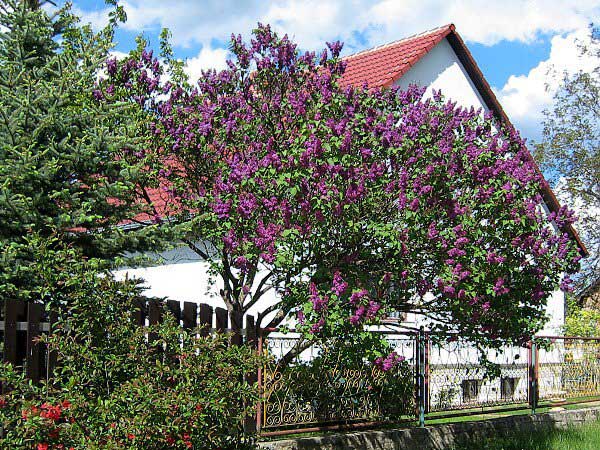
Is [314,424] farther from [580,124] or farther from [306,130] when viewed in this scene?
[580,124]

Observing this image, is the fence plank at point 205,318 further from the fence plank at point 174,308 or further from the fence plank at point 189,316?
the fence plank at point 174,308

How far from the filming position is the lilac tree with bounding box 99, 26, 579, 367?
24.4 feet

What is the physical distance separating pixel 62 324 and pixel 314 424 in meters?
3.31

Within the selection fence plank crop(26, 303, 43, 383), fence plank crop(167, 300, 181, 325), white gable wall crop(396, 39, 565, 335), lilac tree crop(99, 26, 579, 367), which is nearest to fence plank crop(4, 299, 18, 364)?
fence plank crop(26, 303, 43, 383)

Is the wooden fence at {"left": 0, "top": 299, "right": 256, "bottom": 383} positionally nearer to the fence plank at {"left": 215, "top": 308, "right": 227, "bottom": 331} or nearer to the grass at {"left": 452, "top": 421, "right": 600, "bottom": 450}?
the fence plank at {"left": 215, "top": 308, "right": 227, "bottom": 331}

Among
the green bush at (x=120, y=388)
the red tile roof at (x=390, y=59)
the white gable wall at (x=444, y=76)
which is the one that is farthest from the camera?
the white gable wall at (x=444, y=76)

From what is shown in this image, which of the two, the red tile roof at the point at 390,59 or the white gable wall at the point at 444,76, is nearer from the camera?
the red tile roof at the point at 390,59

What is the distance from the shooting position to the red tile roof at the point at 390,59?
1544 centimetres

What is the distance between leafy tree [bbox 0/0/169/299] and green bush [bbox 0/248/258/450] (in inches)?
73.0

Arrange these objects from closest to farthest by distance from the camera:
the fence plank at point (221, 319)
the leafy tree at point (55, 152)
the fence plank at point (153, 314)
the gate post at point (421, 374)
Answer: the fence plank at point (153, 314)
the fence plank at point (221, 319)
the leafy tree at point (55, 152)
the gate post at point (421, 374)

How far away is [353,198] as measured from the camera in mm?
7297

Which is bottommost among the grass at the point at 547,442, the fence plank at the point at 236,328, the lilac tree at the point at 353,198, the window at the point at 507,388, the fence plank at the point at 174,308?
the grass at the point at 547,442

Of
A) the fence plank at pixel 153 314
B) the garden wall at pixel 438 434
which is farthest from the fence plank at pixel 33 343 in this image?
the garden wall at pixel 438 434

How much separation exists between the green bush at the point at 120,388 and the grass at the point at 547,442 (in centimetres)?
474
